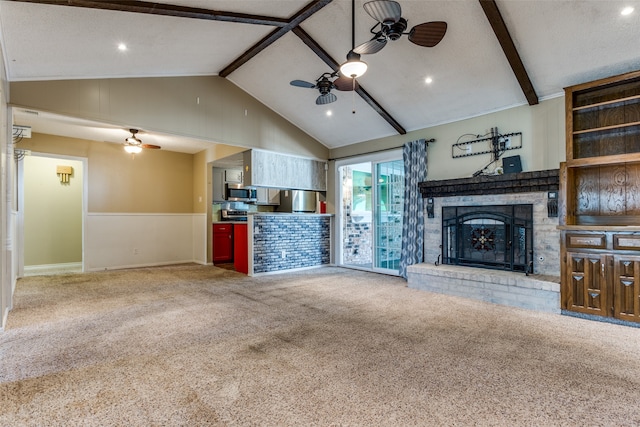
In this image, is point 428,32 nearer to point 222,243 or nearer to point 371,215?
point 371,215

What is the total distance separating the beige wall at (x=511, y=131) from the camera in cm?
429

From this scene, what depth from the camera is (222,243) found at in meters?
7.86

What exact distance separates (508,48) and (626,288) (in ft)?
9.34

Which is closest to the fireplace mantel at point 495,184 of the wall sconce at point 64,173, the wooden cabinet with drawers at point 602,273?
the wooden cabinet with drawers at point 602,273

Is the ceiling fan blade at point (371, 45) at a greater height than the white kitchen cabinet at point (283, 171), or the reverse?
the ceiling fan blade at point (371, 45)

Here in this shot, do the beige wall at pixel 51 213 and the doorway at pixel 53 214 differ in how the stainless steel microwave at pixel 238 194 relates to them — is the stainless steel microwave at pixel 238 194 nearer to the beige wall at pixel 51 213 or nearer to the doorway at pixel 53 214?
the doorway at pixel 53 214

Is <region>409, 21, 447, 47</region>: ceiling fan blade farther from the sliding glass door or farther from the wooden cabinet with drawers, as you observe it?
the sliding glass door

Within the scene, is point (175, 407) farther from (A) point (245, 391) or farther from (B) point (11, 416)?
(B) point (11, 416)

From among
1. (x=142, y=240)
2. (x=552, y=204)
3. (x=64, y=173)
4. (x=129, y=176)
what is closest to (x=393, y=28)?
(x=552, y=204)

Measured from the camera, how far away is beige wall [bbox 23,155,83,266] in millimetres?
6679

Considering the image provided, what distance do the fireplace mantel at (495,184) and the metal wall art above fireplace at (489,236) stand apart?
24cm

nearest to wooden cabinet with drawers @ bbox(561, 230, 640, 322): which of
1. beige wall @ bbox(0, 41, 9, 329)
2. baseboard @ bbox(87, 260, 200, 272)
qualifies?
beige wall @ bbox(0, 41, 9, 329)

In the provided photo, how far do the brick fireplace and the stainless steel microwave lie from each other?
4.40 meters

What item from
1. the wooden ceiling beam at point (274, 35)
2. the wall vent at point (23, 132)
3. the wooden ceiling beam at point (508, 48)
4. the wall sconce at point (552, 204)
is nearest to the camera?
the wooden ceiling beam at point (508, 48)
